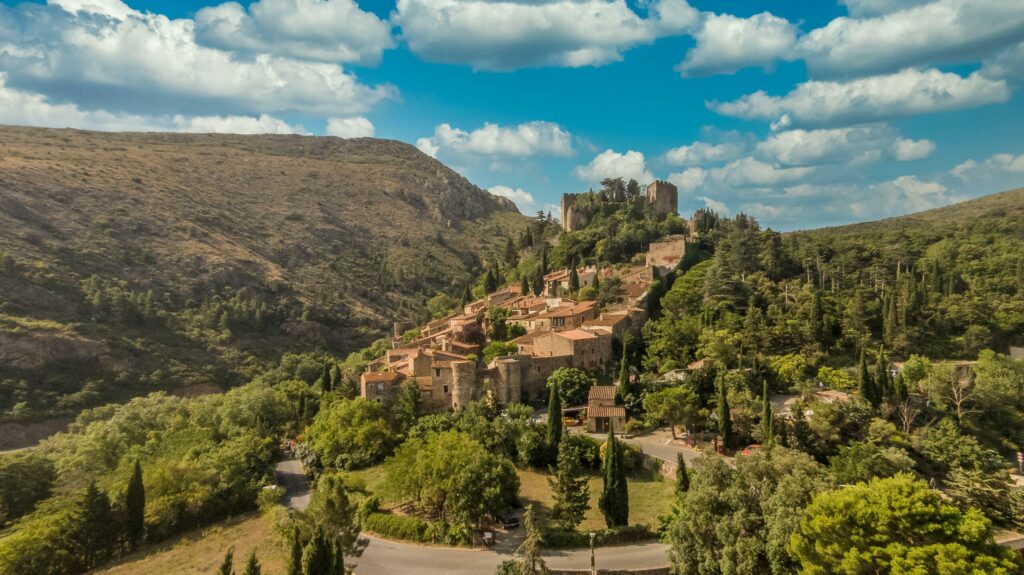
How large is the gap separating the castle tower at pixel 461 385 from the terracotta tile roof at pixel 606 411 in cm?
916

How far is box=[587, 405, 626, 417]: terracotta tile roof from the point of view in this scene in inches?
1702

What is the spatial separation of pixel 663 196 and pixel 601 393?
62598 mm

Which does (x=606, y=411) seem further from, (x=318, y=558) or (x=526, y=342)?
(x=318, y=558)

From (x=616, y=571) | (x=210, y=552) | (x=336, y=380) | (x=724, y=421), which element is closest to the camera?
(x=616, y=571)

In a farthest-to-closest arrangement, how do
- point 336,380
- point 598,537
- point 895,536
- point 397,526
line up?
point 336,380, point 397,526, point 598,537, point 895,536

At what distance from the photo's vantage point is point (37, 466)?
4362cm

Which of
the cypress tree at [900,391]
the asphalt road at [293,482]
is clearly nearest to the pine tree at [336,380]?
the asphalt road at [293,482]

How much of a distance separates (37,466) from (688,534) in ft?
153

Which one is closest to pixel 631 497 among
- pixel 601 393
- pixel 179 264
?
pixel 601 393

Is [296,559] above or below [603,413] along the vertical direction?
below

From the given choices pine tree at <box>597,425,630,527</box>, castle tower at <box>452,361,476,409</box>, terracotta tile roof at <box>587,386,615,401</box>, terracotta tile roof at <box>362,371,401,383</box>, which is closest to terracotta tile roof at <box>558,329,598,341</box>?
terracotta tile roof at <box>587,386,615,401</box>

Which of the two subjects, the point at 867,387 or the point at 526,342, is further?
the point at 526,342

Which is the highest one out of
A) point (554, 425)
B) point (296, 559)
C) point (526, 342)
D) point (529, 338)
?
point (529, 338)

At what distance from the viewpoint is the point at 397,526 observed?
31.3 m
